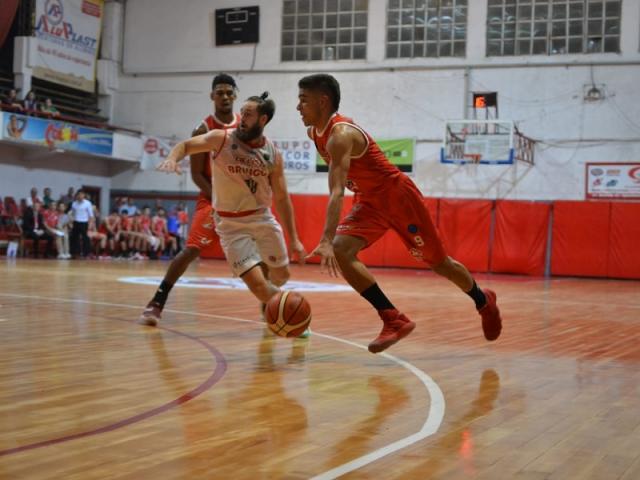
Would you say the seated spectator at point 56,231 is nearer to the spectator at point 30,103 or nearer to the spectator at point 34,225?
the spectator at point 34,225

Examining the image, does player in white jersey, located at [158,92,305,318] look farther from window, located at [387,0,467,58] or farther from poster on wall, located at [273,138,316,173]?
poster on wall, located at [273,138,316,173]

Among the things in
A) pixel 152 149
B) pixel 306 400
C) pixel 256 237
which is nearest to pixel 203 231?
pixel 256 237

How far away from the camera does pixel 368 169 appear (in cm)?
587

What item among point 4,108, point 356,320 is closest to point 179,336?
point 356,320

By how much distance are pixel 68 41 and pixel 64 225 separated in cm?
674

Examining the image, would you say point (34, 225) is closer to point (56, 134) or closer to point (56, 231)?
point (56, 231)

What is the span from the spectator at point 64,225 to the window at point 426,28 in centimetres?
1009

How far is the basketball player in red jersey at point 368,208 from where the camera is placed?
569 cm

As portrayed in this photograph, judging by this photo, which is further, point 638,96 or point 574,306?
point 638,96

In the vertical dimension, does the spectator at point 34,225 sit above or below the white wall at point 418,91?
below

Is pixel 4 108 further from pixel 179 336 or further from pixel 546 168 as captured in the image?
pixel 179 336

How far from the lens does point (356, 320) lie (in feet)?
28.2

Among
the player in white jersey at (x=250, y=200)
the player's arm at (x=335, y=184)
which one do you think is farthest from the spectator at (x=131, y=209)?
the player's arm at (x=335, y=184)

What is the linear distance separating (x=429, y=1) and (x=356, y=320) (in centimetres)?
1773
